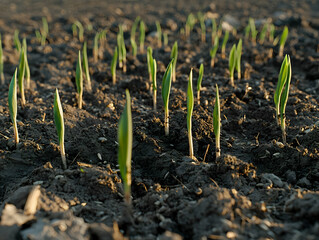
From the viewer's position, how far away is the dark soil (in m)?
1.27

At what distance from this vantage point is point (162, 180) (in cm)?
174

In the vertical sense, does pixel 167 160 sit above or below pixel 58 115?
below

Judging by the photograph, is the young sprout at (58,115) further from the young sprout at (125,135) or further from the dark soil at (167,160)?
the young sprout at (125,135)

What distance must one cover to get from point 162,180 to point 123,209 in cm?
34

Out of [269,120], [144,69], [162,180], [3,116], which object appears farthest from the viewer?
[144,69]

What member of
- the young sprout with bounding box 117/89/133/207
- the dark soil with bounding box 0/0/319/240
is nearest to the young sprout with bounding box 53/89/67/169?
the dark soil with bounding box 0/0/319/240

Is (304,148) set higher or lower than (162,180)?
higher

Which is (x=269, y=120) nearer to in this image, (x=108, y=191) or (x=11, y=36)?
(x=108, y=191)

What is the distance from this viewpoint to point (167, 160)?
185 centimetres

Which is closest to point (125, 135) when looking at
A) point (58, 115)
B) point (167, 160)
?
point (58, 115)

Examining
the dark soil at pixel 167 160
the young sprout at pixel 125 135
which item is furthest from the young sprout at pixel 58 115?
the young sprout at pixel 125 135

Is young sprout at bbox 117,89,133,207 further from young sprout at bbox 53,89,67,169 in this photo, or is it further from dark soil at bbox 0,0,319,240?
young sprout at bbox 53,89,67,169

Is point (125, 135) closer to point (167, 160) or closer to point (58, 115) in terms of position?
point (58, 115)

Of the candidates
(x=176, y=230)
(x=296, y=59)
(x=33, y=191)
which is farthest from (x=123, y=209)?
(x=296, y=59)
